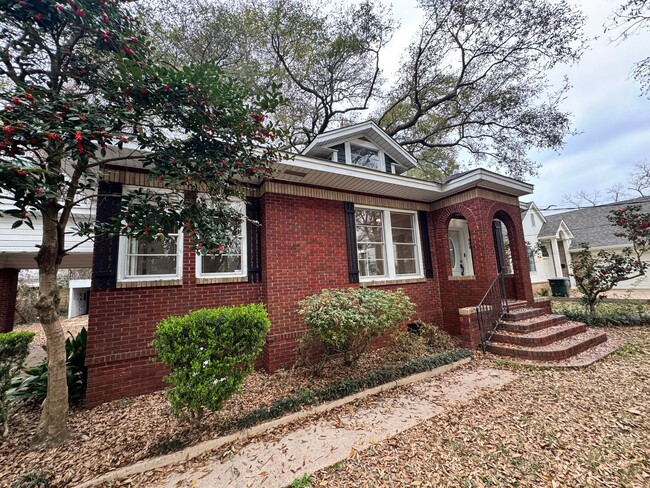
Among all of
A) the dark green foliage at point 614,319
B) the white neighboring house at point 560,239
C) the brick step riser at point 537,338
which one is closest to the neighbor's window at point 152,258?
the brick step riser at point 537,338

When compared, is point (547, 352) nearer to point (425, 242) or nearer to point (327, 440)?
point (425, 242)

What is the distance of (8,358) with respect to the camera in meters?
3.36

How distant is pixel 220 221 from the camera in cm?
342

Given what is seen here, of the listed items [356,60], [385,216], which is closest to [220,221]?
[385,216]

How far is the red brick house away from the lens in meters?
4.08

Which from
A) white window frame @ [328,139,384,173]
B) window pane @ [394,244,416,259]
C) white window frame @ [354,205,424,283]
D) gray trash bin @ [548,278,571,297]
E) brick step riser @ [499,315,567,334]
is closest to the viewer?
brick step riser @ [499,315,567,334]

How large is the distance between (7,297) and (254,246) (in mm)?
9216

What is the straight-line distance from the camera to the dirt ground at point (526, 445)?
222cm

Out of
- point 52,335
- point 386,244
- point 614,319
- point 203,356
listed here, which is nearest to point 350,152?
point 386,244

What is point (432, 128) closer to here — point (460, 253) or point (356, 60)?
point (356, 60)

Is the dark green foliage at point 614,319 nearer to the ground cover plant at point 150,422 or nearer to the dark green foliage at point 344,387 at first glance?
the dark green foliage at point 344,387

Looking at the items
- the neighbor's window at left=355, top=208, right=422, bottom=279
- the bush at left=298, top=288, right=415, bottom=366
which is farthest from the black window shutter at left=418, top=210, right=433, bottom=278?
the bush at left=298, top=288, right=415, bottom=366

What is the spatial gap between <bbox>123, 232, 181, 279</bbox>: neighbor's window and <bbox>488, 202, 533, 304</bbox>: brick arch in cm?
745

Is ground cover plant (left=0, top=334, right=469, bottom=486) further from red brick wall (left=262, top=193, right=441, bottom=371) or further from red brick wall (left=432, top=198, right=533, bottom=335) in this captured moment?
red brick wall (left=432, top=198, right=533, bottom=335)
